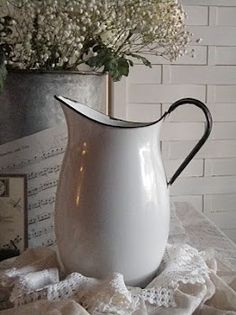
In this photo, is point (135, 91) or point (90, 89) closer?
point (90, 89)

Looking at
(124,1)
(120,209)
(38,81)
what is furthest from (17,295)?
(124,1)

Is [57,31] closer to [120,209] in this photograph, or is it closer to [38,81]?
[38,81]

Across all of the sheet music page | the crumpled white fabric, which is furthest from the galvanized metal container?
the crumpled white fabric

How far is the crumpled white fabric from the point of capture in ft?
1.79

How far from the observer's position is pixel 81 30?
2.49 ft

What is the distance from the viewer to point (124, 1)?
2.53 feet

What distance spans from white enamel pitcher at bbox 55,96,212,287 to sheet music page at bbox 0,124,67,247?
0.17 m

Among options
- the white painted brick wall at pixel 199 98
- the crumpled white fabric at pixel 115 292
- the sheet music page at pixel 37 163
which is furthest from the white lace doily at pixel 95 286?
the white painted brick wall at pixel 199 98

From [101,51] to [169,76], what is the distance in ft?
1.74

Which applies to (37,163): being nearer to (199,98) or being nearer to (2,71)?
(2,71)

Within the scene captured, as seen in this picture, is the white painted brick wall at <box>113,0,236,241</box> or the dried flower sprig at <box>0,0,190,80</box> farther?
the white painted brick wall at <box>113,0,236,241</box>

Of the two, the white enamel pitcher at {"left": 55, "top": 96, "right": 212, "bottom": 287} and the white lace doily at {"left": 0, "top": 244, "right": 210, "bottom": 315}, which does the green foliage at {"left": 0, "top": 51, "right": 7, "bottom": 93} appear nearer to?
the white enamel pitcher at {"left": 55, "top": 96, "right": 212, "bottom": 287}

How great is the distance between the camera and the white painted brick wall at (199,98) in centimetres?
129

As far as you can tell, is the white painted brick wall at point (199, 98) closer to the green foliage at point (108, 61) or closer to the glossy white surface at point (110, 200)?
the green foliage at point (108, 61)
